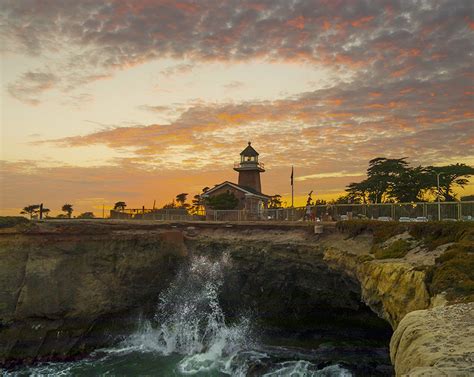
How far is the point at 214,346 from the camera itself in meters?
28.6

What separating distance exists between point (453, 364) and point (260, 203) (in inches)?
2639

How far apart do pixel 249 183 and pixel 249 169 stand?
268 cm

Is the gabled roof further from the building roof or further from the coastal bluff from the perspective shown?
the coastal bluff

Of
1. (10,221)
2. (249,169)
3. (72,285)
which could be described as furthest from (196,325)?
(249,169)

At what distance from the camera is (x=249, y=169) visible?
72562mm

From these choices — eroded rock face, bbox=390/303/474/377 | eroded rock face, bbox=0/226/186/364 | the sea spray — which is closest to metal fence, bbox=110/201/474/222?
the sea spray

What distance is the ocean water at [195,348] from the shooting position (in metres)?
24.5

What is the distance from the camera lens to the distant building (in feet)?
221

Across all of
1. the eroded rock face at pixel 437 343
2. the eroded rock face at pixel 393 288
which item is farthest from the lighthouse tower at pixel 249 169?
the eroded rock face at pixel 437 343

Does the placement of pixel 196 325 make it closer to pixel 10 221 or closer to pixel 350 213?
pixel 350 213

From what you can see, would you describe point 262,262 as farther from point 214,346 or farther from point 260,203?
point 260,203

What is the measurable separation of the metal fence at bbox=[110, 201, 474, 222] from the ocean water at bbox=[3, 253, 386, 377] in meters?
11.2

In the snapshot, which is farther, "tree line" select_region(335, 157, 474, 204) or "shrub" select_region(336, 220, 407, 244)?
"tree line" select_region(335, 157, 474, 204)

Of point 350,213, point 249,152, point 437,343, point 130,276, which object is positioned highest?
point 249,152
